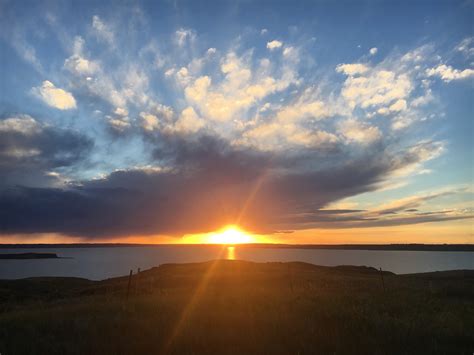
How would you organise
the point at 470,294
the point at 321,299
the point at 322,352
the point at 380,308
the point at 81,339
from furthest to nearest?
the point at 470,294, the point at 321,299, the point at 380,308, the point at 81,339, the point at 322,352

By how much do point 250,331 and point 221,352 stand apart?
1664 mm

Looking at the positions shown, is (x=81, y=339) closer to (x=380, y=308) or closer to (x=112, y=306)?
(x=112, y=306)

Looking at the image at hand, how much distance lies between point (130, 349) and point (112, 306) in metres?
6.39

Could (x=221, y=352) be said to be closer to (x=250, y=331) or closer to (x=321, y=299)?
(x=250, y=331)

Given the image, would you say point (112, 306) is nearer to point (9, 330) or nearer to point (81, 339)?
point (9, 330)

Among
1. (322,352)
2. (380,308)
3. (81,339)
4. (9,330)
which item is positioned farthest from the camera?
(380,308)

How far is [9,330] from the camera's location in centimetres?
1028

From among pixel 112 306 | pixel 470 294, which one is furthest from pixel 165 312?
pixel 470 294

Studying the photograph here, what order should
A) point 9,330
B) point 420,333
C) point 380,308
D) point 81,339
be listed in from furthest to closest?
1. point 380,308
2. point 9,330
3. point 420,333
4. point 81,339

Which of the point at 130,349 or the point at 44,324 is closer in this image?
the point at 130,349

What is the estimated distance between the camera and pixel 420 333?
371 inches

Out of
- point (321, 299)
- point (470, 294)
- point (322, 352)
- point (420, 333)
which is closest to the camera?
point (322, 352)

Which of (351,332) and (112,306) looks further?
(112,306)

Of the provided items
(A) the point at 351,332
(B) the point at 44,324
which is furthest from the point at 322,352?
(B) the point at 44,324
